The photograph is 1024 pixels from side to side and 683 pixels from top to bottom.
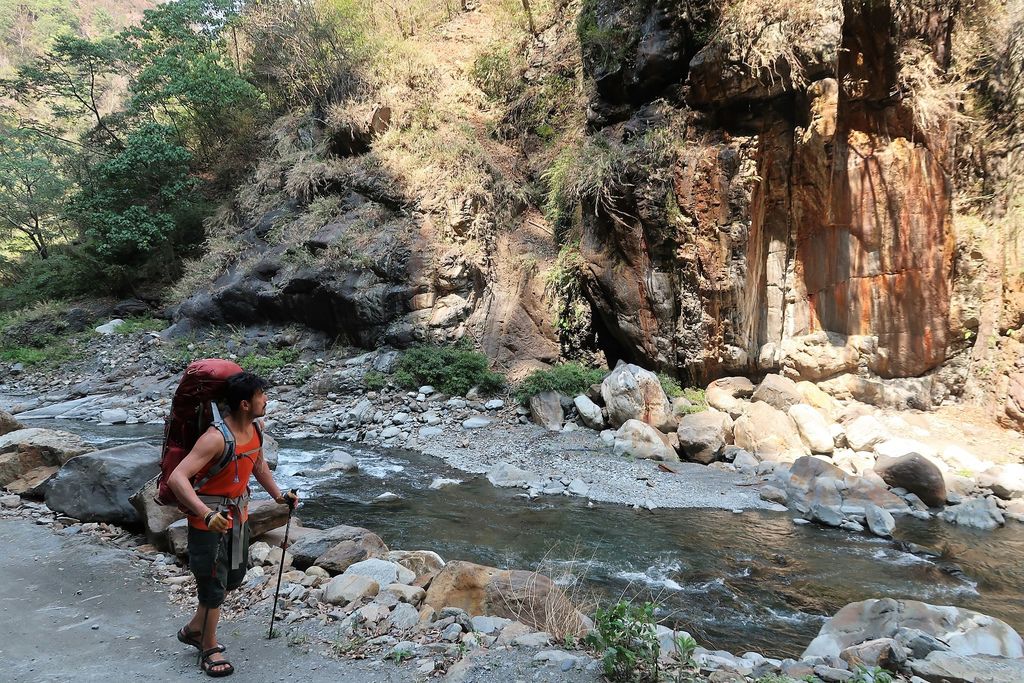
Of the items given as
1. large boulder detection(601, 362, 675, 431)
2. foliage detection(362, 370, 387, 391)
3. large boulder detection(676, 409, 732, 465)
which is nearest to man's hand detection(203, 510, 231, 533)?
large boulder detection(676, 409, 732, 465)

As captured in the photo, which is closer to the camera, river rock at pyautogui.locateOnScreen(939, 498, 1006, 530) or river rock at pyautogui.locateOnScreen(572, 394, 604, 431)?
river rock at pyautogui.locateOnScreen(939, 498, 1006, 530)

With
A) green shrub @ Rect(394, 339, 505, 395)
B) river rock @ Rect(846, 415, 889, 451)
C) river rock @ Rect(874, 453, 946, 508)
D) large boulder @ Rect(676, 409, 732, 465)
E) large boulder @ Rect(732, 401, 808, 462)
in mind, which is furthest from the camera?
green shrub @ Rect(394, 339, 505, 395)

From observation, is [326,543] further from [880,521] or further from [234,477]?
[880,521]

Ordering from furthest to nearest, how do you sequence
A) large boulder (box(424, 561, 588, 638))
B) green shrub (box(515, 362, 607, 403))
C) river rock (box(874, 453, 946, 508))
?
green shrub (box(515, 362, 607, 403)) → river rock (box(874, 453, 946, 508)) → large boulder (box(424, 561, 588, 638))

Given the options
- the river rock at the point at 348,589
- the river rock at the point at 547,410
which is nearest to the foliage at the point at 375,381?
the river rock at the point at 547,410

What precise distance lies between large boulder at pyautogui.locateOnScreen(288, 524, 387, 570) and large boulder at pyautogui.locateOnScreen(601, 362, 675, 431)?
19.1ft

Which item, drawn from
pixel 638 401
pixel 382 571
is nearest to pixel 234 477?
pixel 382 571

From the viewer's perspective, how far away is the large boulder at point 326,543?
4.43 meters

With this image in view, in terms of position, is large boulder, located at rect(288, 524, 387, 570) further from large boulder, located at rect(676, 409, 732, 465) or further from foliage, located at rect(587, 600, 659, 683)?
large boulder, located at rect(676, 409, 732, 465)

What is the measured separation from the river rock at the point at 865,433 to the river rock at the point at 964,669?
18.8ft

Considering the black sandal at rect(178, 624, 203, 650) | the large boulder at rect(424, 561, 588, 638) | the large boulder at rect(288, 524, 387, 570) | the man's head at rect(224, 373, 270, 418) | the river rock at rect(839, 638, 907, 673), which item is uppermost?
the man's head at rect(224, 373, 270, 418)

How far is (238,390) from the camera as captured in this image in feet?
9.23

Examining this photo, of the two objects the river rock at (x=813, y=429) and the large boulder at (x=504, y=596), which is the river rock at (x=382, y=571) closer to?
the large boulder at (x=504, y=596)

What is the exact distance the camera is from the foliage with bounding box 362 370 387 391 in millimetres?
11727
